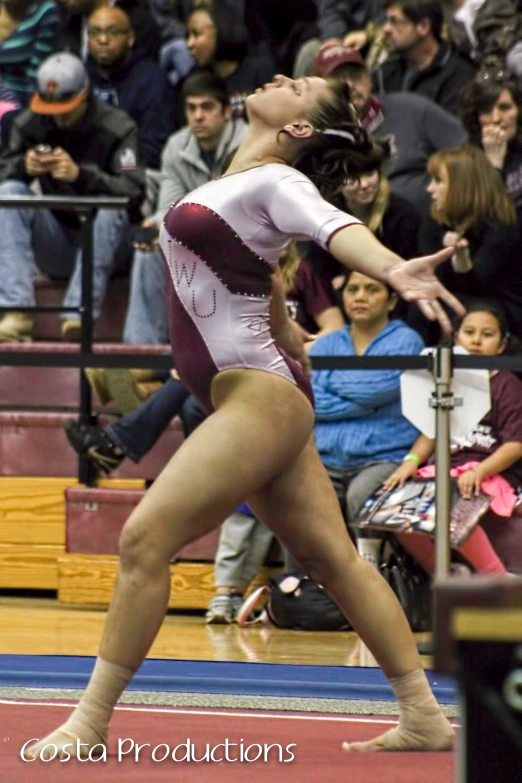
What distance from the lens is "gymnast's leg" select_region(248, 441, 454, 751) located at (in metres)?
3.25

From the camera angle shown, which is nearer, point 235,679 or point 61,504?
point 235,679

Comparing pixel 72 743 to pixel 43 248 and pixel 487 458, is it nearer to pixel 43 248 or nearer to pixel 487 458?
pixel 487 458

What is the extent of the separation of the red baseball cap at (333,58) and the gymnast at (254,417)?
3.08m

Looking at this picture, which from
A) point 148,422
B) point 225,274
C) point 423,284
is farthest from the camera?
point 148,422

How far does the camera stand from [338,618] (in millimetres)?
5574

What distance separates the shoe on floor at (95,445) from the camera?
610 cm

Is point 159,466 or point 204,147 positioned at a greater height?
point 204,147

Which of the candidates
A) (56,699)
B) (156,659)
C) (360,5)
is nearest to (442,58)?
(360,5)

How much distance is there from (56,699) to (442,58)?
4090mm

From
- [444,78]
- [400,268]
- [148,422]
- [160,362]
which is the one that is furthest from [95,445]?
[400,268]

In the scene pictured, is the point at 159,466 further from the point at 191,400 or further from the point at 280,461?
the point at 280,461

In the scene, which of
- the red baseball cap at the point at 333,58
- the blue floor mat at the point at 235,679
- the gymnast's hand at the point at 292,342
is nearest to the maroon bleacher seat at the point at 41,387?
the red baseball cap at the point at 333,58

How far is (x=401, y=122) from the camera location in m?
6.48

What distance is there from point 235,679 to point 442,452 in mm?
1140
